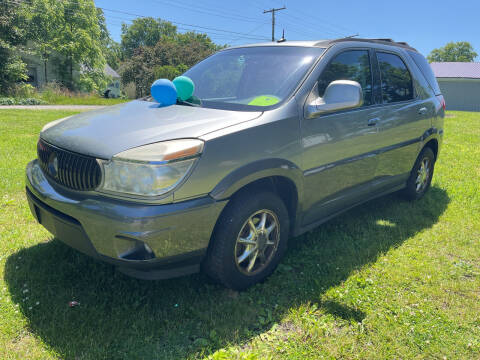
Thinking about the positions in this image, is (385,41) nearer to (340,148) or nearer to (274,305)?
(340,148)

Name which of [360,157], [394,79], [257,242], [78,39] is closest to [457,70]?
[78,39]

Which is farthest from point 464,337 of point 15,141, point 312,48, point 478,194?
point 15,141

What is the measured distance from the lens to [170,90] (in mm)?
3156

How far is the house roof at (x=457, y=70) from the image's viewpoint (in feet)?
123

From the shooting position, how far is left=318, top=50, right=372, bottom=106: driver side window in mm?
3262

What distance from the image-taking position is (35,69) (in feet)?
106

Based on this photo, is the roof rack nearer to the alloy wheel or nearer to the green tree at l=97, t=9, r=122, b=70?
the alloy wheel

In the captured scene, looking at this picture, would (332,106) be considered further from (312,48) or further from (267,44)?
(267,44)

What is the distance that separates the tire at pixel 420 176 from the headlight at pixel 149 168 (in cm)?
345

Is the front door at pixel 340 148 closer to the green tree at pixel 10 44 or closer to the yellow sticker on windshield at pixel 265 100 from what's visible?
the yellow sticker on windshield at pixel 265 100

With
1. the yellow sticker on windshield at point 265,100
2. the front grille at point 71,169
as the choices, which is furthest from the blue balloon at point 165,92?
the front grille at point 71,169

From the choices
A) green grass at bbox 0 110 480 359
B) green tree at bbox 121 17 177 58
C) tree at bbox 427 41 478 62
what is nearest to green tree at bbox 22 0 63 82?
green grass at bbox 0 110 480 359

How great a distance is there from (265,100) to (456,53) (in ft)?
374

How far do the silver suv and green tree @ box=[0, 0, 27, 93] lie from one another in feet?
86.0
